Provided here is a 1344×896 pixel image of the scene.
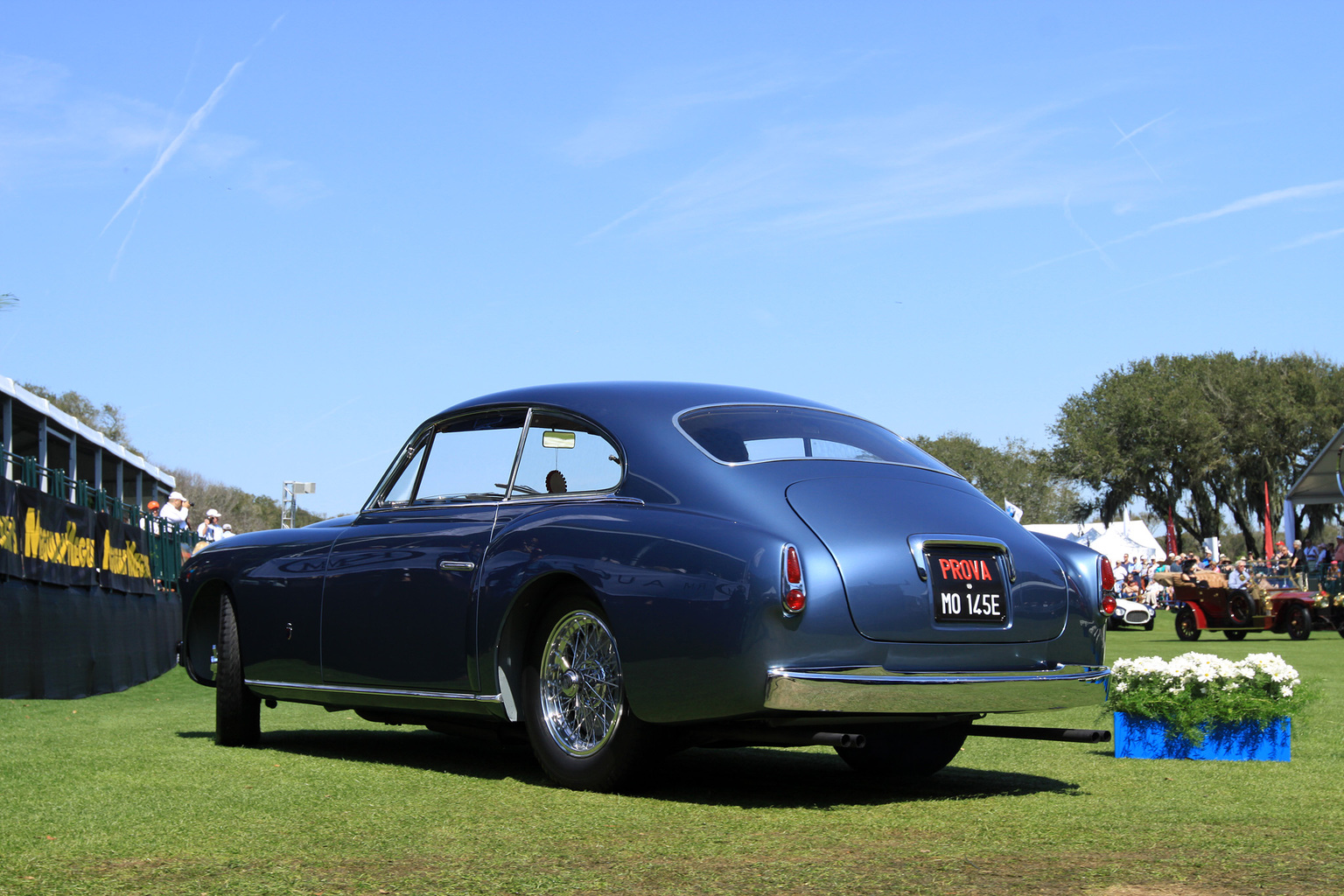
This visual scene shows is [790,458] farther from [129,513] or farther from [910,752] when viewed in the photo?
[129,513]

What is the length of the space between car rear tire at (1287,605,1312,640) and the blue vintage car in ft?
69.1

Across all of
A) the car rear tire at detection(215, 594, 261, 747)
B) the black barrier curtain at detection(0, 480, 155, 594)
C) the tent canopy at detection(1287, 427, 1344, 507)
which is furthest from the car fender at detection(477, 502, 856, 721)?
the tent canopy at detection(1287, 427, 1344, 507)

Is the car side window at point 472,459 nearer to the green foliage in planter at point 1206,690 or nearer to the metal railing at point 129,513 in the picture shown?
the green foliage in planter at point 1206,690

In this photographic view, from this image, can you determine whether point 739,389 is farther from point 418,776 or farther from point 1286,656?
point 1286,656

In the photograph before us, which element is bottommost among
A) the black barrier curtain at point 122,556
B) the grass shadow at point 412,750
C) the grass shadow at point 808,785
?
the grass shadow at point 808,785

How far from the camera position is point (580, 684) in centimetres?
579

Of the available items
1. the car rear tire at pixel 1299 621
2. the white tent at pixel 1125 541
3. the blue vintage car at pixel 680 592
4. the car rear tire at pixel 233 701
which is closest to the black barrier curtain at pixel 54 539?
the car rear tire at pixel 233 701

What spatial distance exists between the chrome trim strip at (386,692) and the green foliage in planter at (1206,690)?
3142 millimetres

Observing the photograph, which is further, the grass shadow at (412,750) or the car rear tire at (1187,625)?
the car rear tire at (1187,625)

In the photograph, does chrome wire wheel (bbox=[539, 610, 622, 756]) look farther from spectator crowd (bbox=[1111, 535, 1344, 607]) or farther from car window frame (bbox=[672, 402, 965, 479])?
spectator crowd (bbox=[1111, 535, 1344, 607])

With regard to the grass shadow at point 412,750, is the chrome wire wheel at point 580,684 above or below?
above

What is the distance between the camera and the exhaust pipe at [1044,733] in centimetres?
546

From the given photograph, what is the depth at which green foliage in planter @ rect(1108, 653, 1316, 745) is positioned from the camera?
701cm

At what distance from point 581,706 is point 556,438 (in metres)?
1.25
